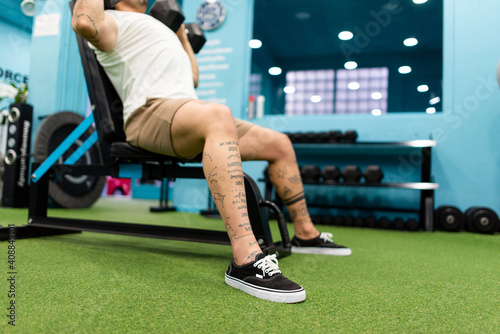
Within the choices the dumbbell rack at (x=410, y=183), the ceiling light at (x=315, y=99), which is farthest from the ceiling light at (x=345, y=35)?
the dumbbell rack at (x=410, y=183)

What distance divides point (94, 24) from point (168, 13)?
1.13ft

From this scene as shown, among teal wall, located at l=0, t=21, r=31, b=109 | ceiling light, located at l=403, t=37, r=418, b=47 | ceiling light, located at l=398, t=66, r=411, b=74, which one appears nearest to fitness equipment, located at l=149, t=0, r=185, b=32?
teal wall, located at l=0, t=21, r=31, b=109

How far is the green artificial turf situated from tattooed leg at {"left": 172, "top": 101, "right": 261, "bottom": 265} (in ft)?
0.43

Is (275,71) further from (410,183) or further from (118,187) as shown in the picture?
(410,183)

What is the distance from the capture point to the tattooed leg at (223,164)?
93 centimetres

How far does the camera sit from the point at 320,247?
1.42 meters

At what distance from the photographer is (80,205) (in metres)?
3.24

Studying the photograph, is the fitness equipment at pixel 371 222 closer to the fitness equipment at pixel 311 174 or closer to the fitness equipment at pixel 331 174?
the fitness equipment at pixel 331 174

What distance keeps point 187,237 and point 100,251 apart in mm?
361

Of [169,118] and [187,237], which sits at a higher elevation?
[169,118]

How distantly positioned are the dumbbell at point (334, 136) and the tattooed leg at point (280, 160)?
65.5 inches

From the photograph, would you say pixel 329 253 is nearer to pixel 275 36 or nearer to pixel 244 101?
pixel 244 101

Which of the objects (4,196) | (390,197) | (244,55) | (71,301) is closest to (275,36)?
(244,55)

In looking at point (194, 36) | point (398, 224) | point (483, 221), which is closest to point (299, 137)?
point (398, 224)
